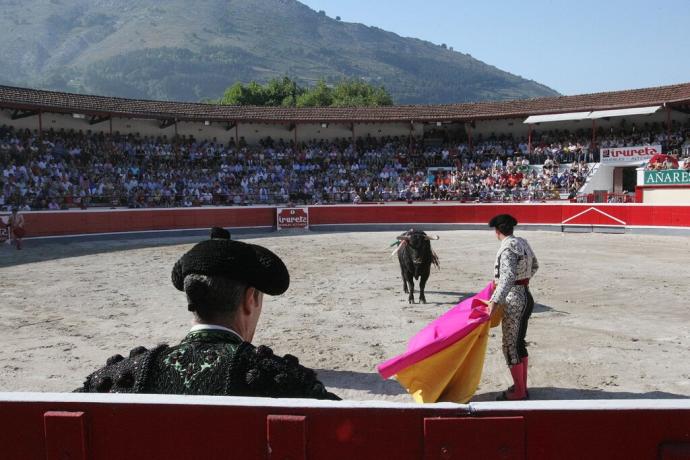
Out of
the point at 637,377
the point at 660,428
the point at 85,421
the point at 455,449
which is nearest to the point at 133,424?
the point at 85,421

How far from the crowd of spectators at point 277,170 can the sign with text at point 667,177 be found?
3.42 m

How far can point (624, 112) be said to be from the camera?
2395 centimetres

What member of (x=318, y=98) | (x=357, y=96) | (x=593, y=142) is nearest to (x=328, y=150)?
(x=593, y=142)

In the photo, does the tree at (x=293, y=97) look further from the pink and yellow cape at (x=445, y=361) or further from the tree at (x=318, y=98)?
the pink and yellow cape at (x=445, y=361)

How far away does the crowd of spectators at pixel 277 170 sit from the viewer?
21641mm

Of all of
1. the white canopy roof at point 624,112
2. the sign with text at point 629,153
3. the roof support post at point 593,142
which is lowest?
the sign with text at point 629,153

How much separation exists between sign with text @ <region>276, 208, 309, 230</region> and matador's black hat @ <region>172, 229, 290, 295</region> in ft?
73.2

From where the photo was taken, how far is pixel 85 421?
141cm

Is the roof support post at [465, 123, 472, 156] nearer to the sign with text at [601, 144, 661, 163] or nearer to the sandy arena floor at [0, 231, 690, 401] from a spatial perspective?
the sign with text at [601, 144, 661, 163]

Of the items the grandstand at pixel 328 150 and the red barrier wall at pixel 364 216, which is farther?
the grandstand at pixel 328 150

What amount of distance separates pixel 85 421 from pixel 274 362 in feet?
1.53

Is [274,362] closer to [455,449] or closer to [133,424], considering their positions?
[133,424]

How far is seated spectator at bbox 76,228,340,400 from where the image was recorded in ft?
4.93

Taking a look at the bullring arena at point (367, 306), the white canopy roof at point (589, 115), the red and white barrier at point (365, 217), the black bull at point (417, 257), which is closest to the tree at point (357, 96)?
the bullring arena at point (367, 306)
